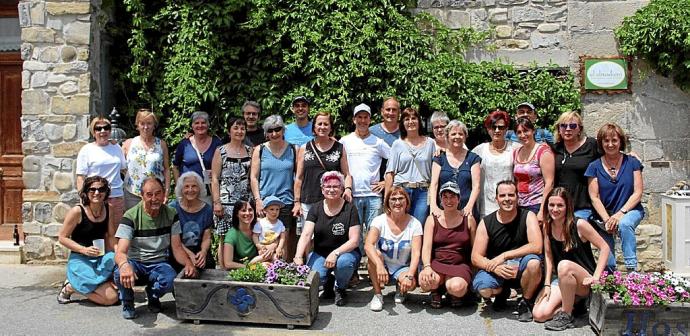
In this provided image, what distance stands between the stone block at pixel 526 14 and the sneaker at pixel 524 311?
326cm

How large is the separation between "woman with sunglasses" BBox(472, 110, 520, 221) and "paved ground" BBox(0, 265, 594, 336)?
2.88ft

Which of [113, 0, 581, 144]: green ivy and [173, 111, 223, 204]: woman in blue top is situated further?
[113, 0, 581, 144]: green ivy

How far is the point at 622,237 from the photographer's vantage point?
5.05 m

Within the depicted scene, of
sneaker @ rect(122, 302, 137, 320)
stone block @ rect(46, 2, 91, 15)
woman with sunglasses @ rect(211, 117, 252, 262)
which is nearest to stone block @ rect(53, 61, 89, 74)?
stone block @ rect(46, 2, 91, 15)

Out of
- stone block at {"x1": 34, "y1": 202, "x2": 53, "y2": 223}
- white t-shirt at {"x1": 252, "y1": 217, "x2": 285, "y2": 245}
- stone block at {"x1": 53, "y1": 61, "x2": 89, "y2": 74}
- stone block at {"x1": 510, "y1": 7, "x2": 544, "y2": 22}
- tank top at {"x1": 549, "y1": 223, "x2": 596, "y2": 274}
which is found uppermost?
stone block at {"x1": 510, "y1": 7, "x2": 544, "y2": 22}

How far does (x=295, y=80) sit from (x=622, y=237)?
141 inches

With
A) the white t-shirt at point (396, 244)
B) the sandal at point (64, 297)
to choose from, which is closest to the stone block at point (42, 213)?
the sandal at point (64, 297)

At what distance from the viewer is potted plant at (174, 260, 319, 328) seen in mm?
4605

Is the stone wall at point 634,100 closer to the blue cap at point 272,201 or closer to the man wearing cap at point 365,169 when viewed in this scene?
the man wearing cap at point 365,169

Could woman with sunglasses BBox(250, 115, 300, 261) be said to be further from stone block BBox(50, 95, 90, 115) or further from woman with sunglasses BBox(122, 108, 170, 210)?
stone block BBox(50, 95, 90, 115)

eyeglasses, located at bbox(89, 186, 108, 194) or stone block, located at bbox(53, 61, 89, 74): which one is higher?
stone block, located at bbox(53, 61, 89, 74)

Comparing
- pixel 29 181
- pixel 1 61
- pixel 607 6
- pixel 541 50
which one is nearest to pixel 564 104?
pixel 541 50

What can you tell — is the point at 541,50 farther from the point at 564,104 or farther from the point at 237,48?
the point at 237,48

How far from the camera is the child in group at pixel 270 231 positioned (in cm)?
527
